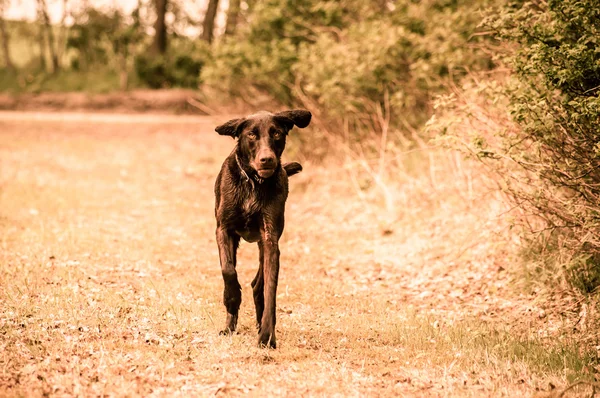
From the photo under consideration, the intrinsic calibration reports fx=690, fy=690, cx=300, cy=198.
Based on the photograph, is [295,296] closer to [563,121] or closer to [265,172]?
[265,172]

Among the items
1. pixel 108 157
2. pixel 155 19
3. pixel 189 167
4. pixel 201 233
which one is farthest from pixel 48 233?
pixel 155 19

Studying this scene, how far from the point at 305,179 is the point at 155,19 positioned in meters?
21.3

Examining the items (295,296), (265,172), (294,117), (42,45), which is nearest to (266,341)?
(265,172)

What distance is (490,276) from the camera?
8.62 m

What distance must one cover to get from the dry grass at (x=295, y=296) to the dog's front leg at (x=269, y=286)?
135mm

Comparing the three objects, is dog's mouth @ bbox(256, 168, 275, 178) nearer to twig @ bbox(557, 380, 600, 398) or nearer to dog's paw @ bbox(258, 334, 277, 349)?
dog's paw @ bbox(258, 334, 277, 349)

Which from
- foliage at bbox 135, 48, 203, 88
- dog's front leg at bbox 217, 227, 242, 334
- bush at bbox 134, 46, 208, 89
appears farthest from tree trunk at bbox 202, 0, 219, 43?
dog's front leg at bbox 217, 227, 242, 334

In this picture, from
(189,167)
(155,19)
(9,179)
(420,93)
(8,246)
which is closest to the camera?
(8,246)

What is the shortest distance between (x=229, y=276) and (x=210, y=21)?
26.3m

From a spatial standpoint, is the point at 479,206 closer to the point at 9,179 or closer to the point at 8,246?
the point at 8,246

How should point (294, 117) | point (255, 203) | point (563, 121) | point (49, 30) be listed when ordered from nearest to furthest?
point (255, 203)
point (294, 117)
point (563, 121)
point (49, 30)

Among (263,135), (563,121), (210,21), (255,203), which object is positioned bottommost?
(255,203)

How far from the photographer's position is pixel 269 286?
19.2ft

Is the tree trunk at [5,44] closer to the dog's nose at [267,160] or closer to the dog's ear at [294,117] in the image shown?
the dog's ear at [294,117]
